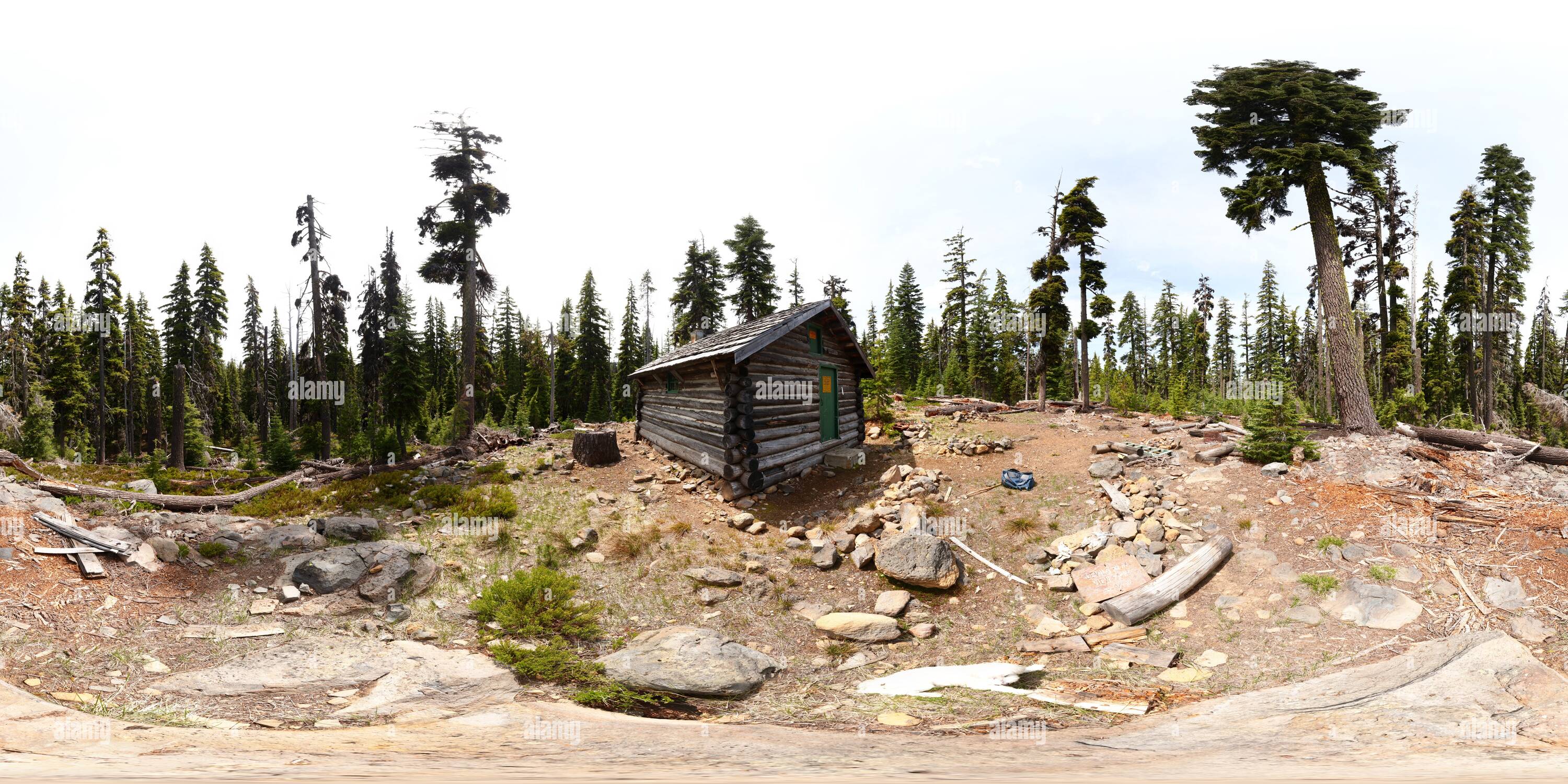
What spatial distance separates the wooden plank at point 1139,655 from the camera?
23.8ft

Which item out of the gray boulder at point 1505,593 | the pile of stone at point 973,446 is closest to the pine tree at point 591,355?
the pile of stone at point 973,446

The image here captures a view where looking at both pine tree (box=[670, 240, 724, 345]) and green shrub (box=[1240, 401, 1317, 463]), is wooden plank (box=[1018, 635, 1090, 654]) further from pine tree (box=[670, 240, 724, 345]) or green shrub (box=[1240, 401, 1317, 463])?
pine tree (box=[670, 240, 724, 345])

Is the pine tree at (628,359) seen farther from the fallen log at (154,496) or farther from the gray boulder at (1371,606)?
the gray boulder at (1371,606)

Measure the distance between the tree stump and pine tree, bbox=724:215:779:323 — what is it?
1711 centimetres

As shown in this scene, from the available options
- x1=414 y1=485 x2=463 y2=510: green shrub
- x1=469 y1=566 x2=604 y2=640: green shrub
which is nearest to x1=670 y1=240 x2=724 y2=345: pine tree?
x1=414 y1=485 x2=463 y2=510: green shrub

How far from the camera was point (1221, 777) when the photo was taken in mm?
3561

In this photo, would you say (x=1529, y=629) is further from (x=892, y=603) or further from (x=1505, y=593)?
(x=892, y=603)

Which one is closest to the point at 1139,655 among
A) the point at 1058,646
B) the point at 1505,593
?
the point at 1058,646

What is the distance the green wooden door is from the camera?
17625mm

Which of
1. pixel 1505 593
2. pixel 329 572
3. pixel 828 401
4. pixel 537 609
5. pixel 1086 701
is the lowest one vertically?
pixel 1086 701

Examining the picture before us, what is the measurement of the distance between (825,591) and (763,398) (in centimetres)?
585

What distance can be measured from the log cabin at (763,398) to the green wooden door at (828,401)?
4 cm

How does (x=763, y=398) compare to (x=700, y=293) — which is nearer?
(x=763, y=398)

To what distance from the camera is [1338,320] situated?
47.5 ft
